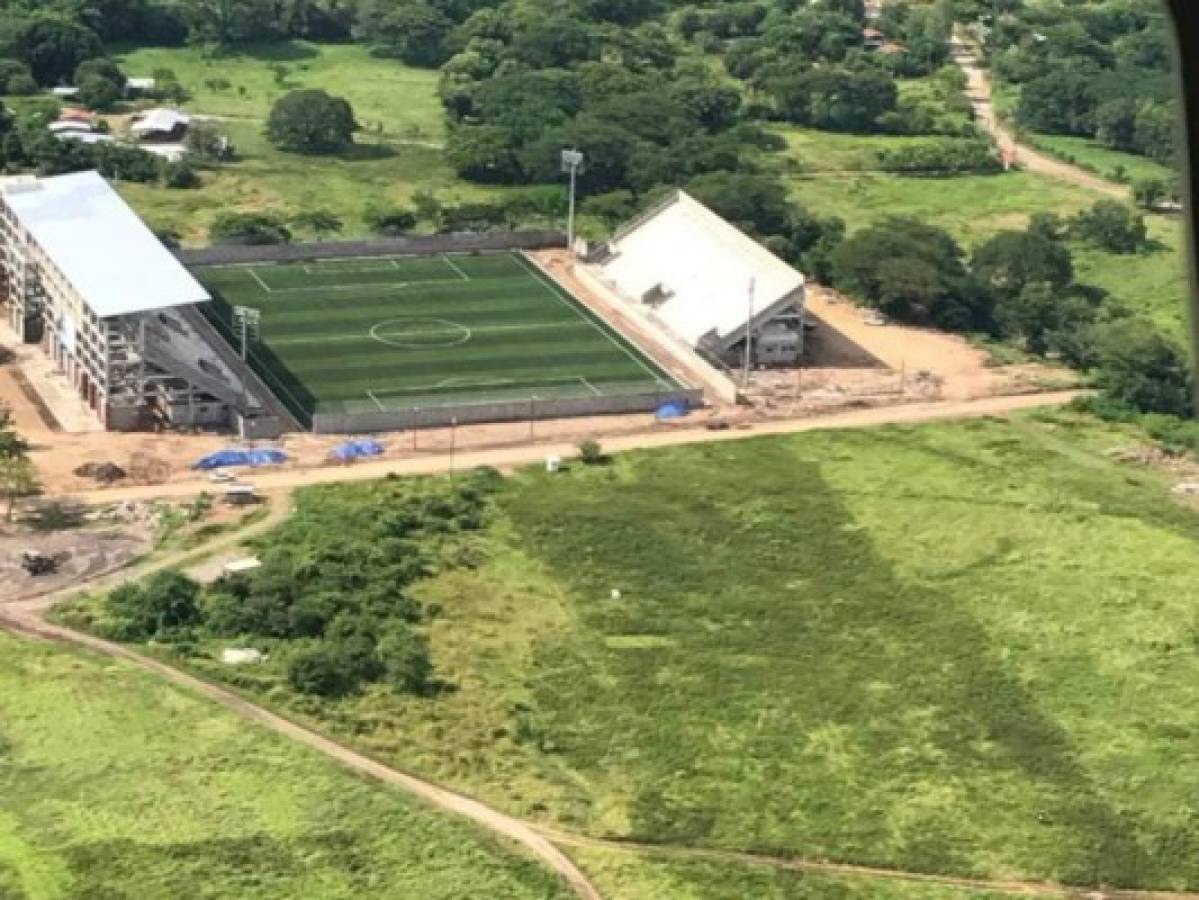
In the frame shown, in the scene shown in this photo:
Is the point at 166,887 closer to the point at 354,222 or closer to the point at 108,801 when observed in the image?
the point at 108,801

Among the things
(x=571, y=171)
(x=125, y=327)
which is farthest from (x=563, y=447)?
(x=571, y=171)

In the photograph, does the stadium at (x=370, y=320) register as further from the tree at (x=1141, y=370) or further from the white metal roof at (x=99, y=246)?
the tree at (x=1141, y=370)

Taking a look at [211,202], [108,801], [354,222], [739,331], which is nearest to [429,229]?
[354,222]

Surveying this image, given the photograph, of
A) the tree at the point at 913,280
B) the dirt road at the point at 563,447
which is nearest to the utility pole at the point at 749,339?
the dirt road at the point at 563,447

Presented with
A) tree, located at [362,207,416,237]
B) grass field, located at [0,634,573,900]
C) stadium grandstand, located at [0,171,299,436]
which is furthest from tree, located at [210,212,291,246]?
grass field, located at [0,634,573,900]

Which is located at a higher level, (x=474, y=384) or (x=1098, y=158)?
(x=1098, y=158)

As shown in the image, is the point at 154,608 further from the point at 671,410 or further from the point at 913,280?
the point at 913,280
